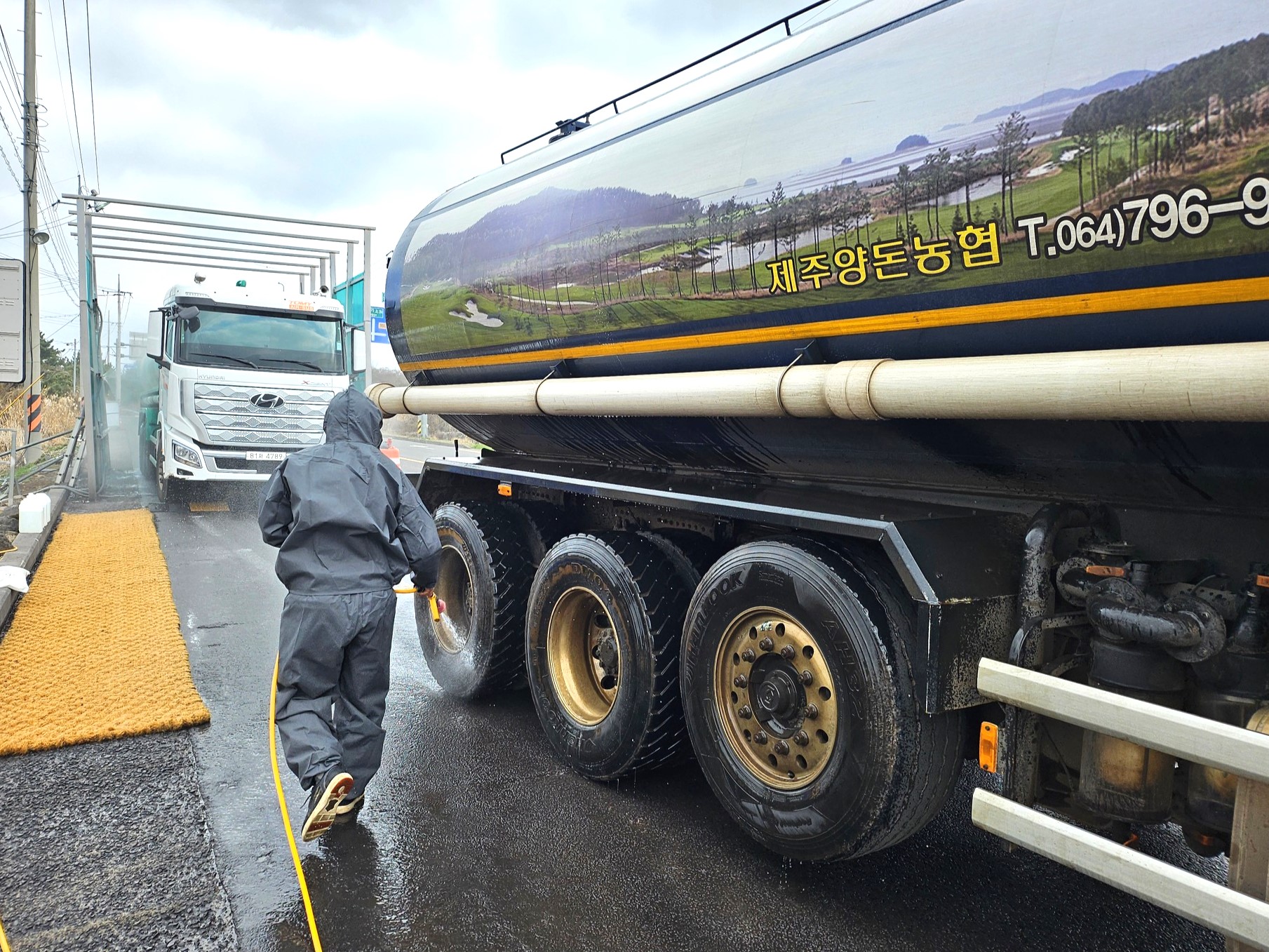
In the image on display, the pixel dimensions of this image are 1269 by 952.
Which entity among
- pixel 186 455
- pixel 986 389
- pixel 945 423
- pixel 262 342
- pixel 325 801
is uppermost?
pixel 262 342

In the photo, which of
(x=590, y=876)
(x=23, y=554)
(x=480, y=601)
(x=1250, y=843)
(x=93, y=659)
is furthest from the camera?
(x=23, y=554)

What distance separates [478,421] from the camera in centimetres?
574

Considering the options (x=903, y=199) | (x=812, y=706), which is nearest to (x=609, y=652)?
(x=812, y=706)

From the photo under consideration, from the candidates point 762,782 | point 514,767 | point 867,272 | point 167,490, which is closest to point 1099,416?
point 867,272

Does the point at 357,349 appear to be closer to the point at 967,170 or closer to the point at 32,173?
the point at 32,173

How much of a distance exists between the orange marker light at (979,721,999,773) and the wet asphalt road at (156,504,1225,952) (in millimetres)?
692

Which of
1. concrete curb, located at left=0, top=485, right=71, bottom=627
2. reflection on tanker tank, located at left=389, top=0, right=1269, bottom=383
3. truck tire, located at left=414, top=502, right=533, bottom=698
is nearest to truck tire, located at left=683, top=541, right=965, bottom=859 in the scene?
reflection on tanker tank, located at left=389, top=0, right=1269, bottom=383

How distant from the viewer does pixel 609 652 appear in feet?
14.5

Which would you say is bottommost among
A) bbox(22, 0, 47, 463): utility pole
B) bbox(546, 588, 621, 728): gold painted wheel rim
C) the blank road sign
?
bbox(546, 588, 621, 728): gold painted wheel rim

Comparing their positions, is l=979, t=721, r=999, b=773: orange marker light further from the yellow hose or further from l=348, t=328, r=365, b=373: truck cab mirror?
l=348, t=328, r=365, b=373: truck cab mirror

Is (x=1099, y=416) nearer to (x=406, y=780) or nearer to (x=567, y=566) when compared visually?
(x=567, y=566)

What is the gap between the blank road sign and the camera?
24.8 feet

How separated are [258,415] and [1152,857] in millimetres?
12835

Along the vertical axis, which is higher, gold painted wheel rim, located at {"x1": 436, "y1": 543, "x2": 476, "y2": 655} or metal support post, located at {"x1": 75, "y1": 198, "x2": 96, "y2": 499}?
metal support post, located at {"x1": 75, "y1": 198, "x2": 96, "y2": 499}
